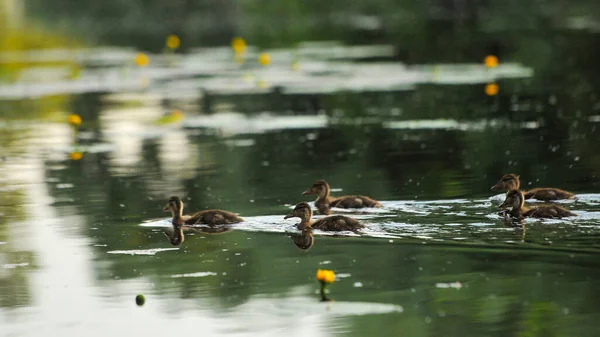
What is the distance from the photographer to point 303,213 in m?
13.8

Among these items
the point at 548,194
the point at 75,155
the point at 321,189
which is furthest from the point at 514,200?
the point at 75,155

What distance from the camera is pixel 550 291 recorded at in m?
10.7

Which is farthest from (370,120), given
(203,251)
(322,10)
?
(322,10)

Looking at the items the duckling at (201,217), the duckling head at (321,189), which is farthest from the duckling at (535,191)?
the duckling at (201,217)

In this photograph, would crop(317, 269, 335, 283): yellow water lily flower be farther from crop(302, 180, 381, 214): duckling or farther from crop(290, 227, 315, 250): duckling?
crop(302, 180, 381, 214): duckling

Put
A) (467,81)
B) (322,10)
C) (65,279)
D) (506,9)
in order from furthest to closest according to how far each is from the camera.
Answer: (322,10) → (506,9) → (467,81) → (65,279)

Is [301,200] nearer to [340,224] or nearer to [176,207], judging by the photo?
[176,207]

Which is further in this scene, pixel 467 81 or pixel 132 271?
pixel 467 81

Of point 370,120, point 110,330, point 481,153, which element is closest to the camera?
point 110,330

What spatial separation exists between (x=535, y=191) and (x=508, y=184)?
0.33 metres

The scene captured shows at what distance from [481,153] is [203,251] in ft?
23.3

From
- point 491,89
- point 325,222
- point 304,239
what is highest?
point 491,89

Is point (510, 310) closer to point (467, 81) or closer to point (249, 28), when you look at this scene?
point (467, 81)

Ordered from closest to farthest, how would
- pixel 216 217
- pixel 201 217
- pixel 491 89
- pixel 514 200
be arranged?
pixel 514 200, pixel 216 217, pixel 201 217, pixel 491 89
